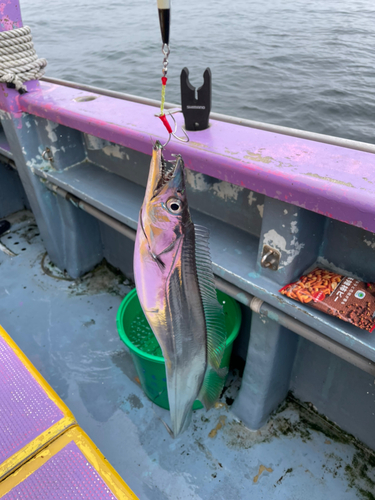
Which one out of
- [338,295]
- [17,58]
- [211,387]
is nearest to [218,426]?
[211,387]

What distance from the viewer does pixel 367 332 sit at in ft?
4.47

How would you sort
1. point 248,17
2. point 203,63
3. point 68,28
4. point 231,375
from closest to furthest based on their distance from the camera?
1. point 231,375
2. point 203,63
3. point 248,17
4. point 68,28

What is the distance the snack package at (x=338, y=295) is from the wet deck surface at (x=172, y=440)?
118 centimetres

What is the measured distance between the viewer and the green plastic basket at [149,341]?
2.02 meters

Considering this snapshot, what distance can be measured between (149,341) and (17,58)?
224 cm

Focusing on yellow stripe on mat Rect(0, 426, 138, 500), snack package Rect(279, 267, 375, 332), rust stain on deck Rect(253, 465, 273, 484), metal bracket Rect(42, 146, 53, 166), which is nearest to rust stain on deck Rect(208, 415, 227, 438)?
rust stain on deck Rect(253, 465, 273, 484)

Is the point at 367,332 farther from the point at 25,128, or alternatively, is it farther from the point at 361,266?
the point at 25,128

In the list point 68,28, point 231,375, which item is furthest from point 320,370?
point 68,28

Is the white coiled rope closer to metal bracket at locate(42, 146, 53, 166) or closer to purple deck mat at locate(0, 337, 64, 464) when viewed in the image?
metal bracket at locate(42, 146, 53, 166)

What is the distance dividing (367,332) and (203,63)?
7.08 m

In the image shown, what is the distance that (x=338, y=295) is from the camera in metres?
1.44

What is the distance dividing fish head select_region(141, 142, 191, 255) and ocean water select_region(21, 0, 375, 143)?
4.09m

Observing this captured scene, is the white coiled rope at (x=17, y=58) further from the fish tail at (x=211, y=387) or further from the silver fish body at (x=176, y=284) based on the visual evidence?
the fish tail at (x=211, y=387)

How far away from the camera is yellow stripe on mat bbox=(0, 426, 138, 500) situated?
1.24 meters
